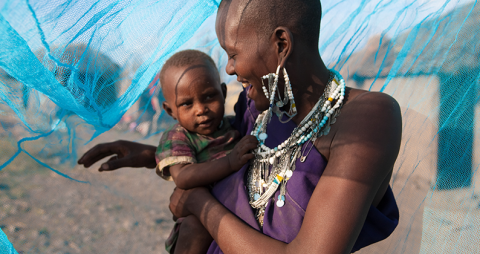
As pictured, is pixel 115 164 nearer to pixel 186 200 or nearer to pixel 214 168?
pixel 186 200

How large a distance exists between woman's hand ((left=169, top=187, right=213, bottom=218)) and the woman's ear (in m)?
0.76

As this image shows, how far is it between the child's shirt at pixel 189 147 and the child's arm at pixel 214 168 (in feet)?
0.20

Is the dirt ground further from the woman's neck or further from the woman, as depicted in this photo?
the woman's neck

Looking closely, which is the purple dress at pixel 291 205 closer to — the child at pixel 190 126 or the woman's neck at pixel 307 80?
the woman's neck at pixel 307 80

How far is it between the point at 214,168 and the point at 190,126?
0.38 metres

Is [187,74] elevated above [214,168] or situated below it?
above

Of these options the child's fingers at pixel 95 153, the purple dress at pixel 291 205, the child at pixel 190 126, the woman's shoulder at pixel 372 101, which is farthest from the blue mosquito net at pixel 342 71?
the woman's shoulder at pixel 372 101

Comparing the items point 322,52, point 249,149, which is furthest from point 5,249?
point 322,52

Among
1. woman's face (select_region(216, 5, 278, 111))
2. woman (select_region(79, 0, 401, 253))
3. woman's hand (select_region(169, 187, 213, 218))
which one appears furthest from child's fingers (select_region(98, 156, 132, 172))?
woman's face (select_region(216, 5, 278, 111))

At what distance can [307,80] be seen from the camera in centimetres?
135

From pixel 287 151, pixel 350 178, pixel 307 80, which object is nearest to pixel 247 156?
pixel 287 151

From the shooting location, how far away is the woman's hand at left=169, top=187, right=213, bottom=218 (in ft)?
5.16

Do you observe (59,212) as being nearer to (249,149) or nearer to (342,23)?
(249,149)

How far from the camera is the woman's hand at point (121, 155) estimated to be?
190 cm
